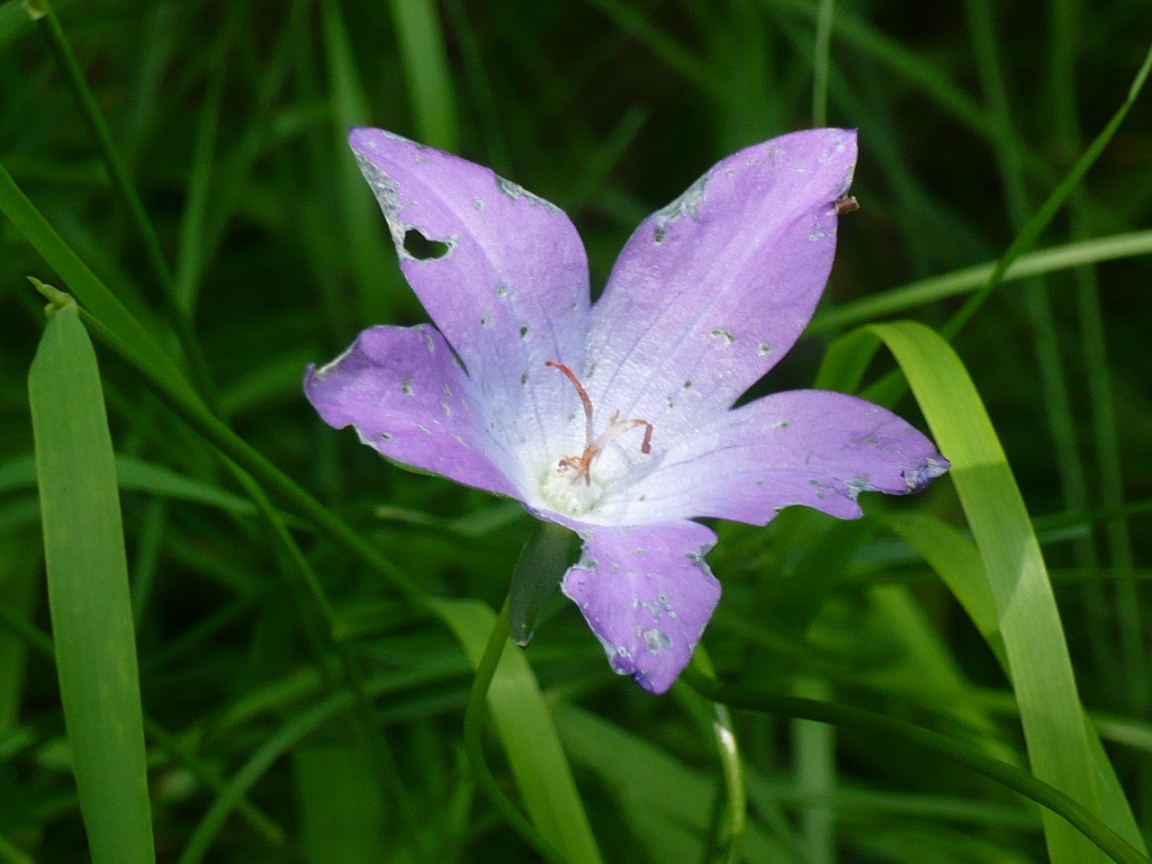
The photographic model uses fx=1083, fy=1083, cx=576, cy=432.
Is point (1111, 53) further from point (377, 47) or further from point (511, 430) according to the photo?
point (511, 430)

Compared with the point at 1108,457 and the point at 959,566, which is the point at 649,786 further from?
the point at 1108,457

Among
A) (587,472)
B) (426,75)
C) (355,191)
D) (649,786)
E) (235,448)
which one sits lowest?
(649,786)

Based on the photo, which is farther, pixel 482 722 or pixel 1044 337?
pixel 1044 337

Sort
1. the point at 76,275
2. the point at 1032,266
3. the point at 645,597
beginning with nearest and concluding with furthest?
the point at 645,597
the point at 76,275
the point at 1032,266

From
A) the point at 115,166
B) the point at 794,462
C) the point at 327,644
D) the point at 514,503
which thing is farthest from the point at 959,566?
the point at 115,166

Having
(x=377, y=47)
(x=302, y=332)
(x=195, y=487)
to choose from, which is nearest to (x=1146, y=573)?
(x=195, y=487)

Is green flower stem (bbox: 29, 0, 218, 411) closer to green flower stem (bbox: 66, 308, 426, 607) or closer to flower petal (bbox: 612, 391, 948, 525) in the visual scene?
green flower stem (bbox: 66, 308, 426, 607)
